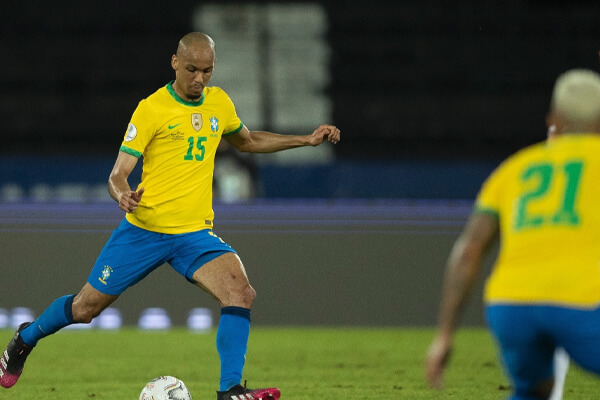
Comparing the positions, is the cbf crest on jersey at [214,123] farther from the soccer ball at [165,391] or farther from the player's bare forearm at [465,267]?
the player's bare forearm at [465,267]

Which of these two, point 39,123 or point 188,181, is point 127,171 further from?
point 39,123

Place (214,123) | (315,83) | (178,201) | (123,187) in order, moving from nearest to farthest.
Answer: (123,187) → (178,201) → (214,123) → (315,83)

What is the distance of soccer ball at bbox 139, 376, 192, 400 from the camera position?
5328 millimetres

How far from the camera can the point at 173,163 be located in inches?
218

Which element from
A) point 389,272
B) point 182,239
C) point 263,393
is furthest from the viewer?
point 389,272

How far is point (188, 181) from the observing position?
18.2 feet

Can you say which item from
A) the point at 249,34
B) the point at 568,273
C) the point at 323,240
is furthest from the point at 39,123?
the point at 568,273

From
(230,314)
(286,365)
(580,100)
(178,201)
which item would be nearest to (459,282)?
(580,100)

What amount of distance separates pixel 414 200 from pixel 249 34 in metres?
2.83

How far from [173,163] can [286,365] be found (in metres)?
2.53

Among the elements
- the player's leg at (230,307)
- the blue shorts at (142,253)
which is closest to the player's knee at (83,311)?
the blue shorts at (142,253)

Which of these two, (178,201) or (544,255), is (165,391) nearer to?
(178,201)

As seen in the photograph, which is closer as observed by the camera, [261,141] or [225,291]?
[225,291]

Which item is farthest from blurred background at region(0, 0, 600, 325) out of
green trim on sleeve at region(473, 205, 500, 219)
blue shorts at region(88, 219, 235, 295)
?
green trim on sleeve at region(473, 205, 500, 219)
